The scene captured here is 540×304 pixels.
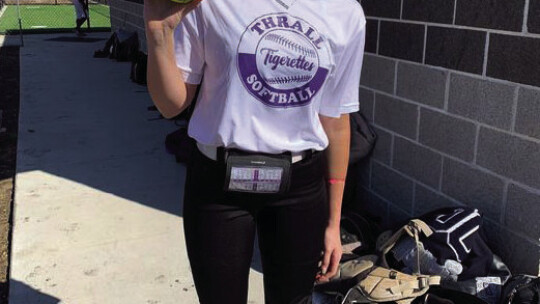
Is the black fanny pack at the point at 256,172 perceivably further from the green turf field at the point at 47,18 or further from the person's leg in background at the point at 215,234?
the green turf field at the point at 47,18

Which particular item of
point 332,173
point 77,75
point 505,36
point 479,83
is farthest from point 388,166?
point 77,75

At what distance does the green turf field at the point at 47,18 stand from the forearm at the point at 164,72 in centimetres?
1842

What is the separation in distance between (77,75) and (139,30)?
2.08m

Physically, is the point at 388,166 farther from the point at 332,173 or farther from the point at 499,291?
the point at 332,173

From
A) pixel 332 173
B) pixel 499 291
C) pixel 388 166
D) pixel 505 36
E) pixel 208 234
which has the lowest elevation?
pixel 499 291

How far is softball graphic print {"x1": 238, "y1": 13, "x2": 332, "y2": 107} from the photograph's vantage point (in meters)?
1.59

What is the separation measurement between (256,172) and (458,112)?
201cm

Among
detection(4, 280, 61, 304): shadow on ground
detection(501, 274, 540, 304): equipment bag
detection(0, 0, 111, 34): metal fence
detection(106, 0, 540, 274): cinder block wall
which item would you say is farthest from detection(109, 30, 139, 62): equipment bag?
detection(501, 274, 540, 304): equipment bag

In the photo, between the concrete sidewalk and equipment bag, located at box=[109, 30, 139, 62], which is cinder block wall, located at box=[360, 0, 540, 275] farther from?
equipment bag, located at box=[109, 30, 139, 62]

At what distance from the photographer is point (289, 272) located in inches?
75.4

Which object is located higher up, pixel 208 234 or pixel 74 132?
pixel 208 234

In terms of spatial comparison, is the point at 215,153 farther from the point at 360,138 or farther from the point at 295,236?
the point at 360,138

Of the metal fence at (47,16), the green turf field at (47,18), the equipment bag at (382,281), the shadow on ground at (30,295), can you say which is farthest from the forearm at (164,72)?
the green turf field at (47,18)

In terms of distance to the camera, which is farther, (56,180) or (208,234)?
(56,180)
